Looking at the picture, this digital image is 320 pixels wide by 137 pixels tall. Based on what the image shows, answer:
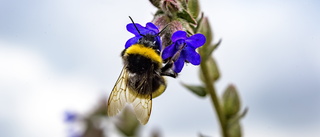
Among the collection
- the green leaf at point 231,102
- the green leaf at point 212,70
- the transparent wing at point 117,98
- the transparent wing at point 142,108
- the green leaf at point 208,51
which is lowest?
the green leaf at point 231,102

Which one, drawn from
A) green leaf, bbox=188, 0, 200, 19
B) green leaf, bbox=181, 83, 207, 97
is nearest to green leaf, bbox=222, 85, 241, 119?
green leaf, bbox=181, 83, 207, 97

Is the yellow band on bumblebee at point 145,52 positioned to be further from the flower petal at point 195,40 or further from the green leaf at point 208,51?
the green leaf at point 208,51

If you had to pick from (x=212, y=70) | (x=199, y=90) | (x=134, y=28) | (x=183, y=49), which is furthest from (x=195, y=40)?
(x=212, y=70)

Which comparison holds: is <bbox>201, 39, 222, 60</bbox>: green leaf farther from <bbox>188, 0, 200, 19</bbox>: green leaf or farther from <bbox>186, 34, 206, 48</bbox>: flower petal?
<bbox>186, 34, 206, 48</bbox>: flower petal

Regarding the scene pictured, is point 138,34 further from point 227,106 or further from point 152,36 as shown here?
point 227,106

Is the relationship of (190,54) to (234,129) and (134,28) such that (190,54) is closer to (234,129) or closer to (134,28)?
(134,28)

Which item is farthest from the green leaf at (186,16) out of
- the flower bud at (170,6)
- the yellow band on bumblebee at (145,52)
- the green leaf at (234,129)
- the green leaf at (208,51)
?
the green leaf at (234,129)

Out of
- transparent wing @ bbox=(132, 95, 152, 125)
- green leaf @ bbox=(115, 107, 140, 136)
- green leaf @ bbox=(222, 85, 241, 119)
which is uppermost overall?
transparent wing @ bbox=(132, 95, 152, 125)

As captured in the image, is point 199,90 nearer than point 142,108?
No
